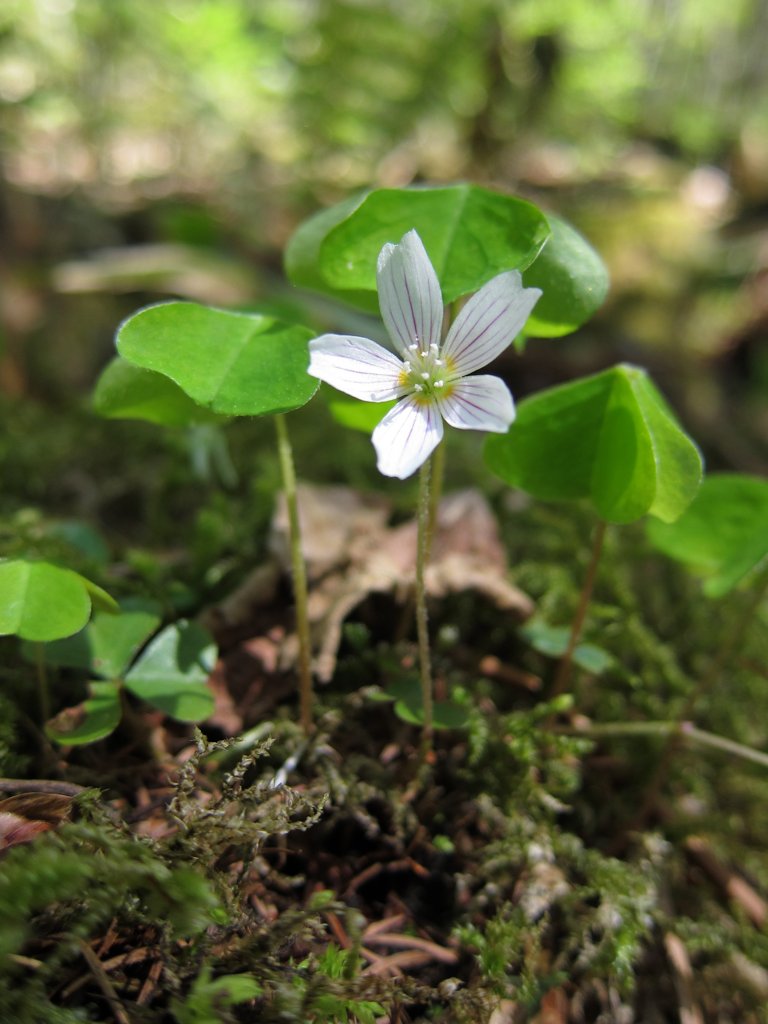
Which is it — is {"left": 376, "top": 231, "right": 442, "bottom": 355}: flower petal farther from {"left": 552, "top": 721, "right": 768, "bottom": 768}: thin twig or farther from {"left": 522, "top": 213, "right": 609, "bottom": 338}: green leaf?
{"left": 552, "top": 721, "right": 768, "bottom": 768}: thin twig

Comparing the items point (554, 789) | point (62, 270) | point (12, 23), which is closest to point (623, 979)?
point (554, 789)

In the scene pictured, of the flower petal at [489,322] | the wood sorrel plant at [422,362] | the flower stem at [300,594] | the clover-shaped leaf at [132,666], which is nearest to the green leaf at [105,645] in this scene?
the clover-shaped leaf at [132,666]

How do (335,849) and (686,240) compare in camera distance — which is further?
(686,240)

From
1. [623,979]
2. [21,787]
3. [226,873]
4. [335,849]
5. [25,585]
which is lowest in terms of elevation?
[623,979]

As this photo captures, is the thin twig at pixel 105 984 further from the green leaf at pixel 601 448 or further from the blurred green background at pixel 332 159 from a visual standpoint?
the blurred green background at pixel 332 159

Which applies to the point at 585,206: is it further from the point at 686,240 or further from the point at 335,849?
the point at 335,849

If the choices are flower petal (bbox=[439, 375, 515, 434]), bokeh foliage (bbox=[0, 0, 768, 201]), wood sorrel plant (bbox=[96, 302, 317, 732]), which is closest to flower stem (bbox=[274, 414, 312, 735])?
wood sorrel plant (bbox=[96, 302, 317, 732])
